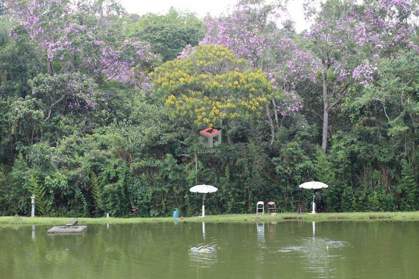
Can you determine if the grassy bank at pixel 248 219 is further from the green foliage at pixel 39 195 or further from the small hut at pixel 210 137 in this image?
the small hut at pixel 210 137

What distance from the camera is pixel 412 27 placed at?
2880 centimetres

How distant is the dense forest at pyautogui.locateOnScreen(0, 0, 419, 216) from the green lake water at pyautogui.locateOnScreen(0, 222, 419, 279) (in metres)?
3.68

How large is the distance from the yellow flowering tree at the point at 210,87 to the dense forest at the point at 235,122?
0.21ft

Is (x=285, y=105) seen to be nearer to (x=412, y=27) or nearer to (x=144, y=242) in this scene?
(x=412, y=27)

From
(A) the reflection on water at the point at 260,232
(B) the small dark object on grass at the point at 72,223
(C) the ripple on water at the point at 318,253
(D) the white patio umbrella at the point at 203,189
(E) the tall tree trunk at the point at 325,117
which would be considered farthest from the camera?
(E) the tall tree trunk at the point at 325,117

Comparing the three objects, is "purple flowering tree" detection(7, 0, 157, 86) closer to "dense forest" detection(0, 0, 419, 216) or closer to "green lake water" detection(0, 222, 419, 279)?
"dense forest" detection(0, 0, 419, 216)

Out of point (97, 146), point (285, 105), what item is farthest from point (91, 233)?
point (285, 105)

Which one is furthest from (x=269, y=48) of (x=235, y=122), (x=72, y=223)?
(x=72, y=223)

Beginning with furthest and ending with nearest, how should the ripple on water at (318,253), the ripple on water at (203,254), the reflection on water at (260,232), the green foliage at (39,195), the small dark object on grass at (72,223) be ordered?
the green foliage at (39,195)
the small dark object on grass at (72,223)
the reflection on water at (260,232)
the ripple on water at (203,254)
the ripple on water at (318,253)

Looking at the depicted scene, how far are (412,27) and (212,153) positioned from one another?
36.4ft

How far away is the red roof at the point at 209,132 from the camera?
27938 millimetres

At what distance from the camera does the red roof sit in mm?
27938

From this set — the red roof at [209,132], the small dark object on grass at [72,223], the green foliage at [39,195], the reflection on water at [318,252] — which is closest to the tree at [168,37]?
the red roof at [209,132]

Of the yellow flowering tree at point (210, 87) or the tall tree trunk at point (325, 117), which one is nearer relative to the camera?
the yellow flowering tree at point (210, 87)
